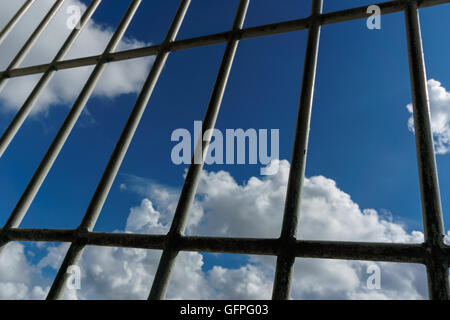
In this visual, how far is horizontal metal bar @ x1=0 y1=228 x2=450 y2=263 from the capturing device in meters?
1.01

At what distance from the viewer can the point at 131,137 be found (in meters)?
1.88

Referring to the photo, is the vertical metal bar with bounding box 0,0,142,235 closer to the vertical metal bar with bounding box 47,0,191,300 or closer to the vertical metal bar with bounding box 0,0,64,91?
the vertical metal bar with bounding box 47,0,191,300

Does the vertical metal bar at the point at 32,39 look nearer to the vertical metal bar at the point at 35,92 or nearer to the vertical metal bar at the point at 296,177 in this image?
the vertical metal bar at the point at 35,92

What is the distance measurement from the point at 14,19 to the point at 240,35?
121 inches

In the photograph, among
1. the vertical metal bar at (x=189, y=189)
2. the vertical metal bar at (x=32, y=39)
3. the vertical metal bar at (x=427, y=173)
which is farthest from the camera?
the vertical metal bar at (x=32, y=39)

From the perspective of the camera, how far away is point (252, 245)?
1.22 metres

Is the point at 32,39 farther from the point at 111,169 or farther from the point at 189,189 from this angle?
the point at 189,189

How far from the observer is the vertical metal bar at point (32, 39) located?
10.1 ft

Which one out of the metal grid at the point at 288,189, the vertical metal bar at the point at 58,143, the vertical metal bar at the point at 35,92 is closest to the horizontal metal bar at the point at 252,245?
the metal grid at the point at 288,189

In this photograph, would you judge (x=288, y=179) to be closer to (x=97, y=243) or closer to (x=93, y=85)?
(x=97, y=243)

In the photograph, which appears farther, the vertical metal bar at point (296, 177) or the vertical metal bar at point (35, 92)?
the vertical metal bar at point (35, 92)

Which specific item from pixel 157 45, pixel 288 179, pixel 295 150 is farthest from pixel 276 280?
pixel 157 45

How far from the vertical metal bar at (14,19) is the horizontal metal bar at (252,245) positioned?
283 centimetres
